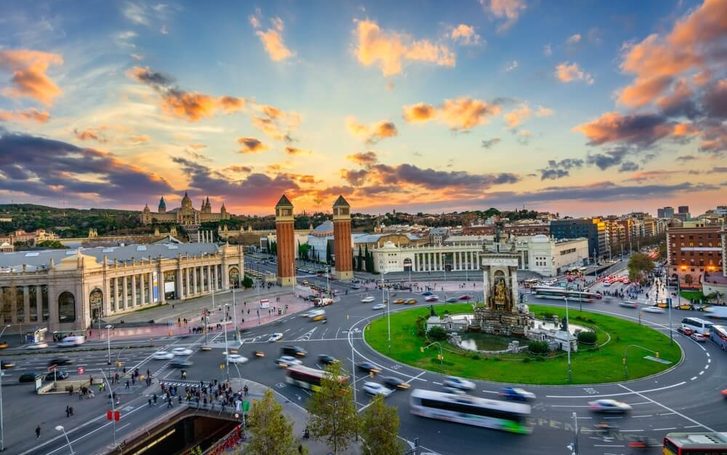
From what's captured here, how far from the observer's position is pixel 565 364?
4388 centimetres

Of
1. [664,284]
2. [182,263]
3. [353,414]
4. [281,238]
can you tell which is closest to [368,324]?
[353,414]

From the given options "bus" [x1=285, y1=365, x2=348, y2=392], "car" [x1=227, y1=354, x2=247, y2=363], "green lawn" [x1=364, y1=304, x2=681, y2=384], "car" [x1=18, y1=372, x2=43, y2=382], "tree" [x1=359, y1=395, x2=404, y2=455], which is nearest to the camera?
"tree" [x1=359, y1=395, x2=404, y2=455]

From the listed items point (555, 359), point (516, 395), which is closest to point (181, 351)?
point (516, 395)

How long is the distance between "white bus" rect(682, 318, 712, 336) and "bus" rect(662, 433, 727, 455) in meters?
35.9

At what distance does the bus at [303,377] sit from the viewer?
1561 inches

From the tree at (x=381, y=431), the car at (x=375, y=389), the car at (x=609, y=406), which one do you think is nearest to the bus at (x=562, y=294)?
the car at (x=609, y=406)

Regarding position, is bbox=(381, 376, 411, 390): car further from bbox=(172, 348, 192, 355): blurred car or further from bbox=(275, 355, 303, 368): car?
bbox=(172, 348, 192, 355): blurred car

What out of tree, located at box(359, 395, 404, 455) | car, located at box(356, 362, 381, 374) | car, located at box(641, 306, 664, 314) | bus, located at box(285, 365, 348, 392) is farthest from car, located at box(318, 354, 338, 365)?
car, located at box(641, 306, 664, 314)

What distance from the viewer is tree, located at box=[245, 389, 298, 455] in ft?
74.8

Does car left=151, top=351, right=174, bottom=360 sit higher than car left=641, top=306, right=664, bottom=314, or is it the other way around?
car left=641, top=306, right=664, bottom=314

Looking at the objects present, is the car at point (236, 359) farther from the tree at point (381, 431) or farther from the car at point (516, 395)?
the tree at point (381, 431)

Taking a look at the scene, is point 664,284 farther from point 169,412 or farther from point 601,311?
point 169,412

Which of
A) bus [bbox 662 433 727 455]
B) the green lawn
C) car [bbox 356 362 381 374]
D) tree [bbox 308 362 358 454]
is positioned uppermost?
tree [bbox 308 362 358 454]

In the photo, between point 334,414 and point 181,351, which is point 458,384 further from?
point 181,351
